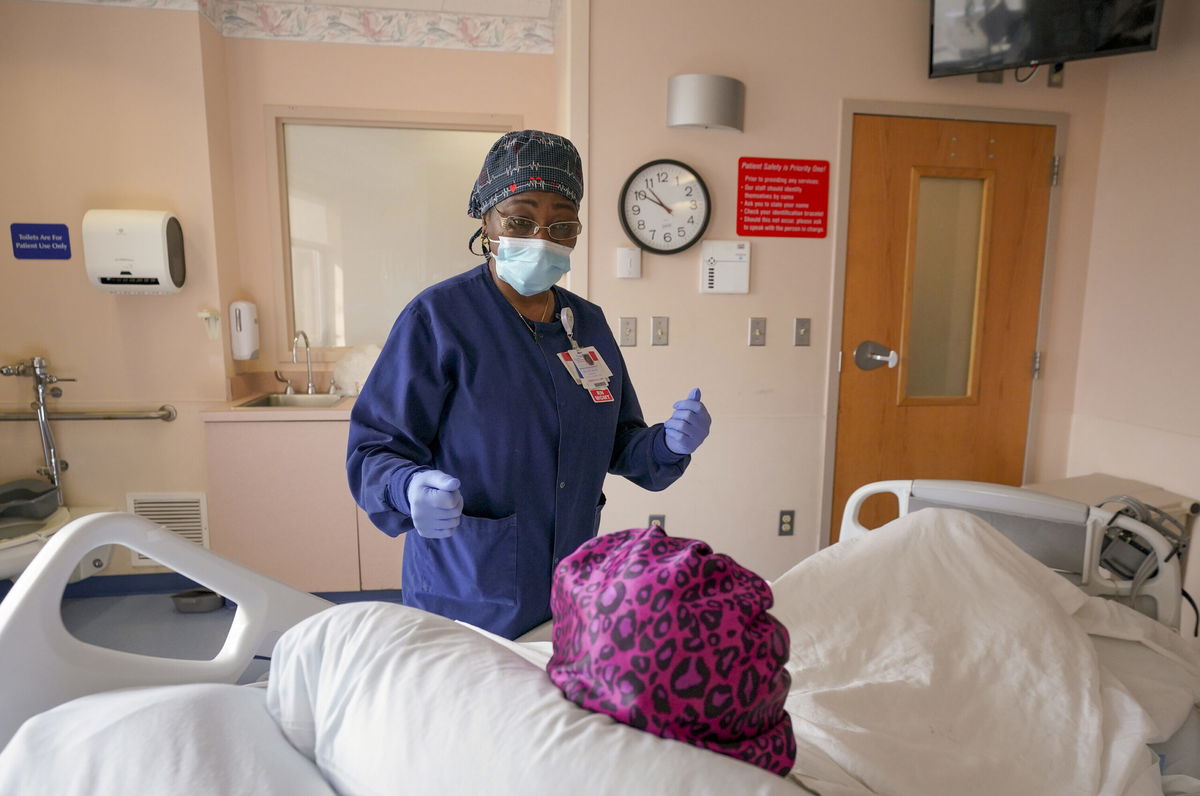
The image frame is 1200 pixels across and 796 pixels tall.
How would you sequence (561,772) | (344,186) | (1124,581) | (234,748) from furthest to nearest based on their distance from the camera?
(344,186), (1124,581), (234,748), (561,772)

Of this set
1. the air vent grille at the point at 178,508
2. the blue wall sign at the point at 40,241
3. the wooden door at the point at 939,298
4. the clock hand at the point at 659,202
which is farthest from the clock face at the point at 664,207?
the blue wall sign at the point at 40,241

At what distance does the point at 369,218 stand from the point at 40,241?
1294 mm

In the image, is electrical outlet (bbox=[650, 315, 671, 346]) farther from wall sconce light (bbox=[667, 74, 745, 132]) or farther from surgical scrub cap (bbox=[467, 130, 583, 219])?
surgical scrub cap (bbox=[467, 130, 583, 219])

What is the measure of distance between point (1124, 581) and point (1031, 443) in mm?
1562

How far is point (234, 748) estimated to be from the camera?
71cm

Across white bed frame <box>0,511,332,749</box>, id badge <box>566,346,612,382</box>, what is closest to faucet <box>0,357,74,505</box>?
white bed frame <box>0,511,332,749</box>

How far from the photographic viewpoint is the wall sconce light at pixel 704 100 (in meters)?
2.34

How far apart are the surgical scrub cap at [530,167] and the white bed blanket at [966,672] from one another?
915 millimetres

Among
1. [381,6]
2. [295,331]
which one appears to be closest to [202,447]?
[295,331]

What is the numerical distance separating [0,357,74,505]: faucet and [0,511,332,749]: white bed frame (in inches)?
94.0

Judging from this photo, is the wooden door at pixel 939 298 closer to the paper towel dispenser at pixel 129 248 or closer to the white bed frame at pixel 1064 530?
the white bed frame at pixel 1064 530

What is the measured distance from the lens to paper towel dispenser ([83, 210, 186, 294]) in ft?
8.64

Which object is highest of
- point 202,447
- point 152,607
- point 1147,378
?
point 1147,378

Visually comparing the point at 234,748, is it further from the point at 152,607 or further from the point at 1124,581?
the point at 152,607
